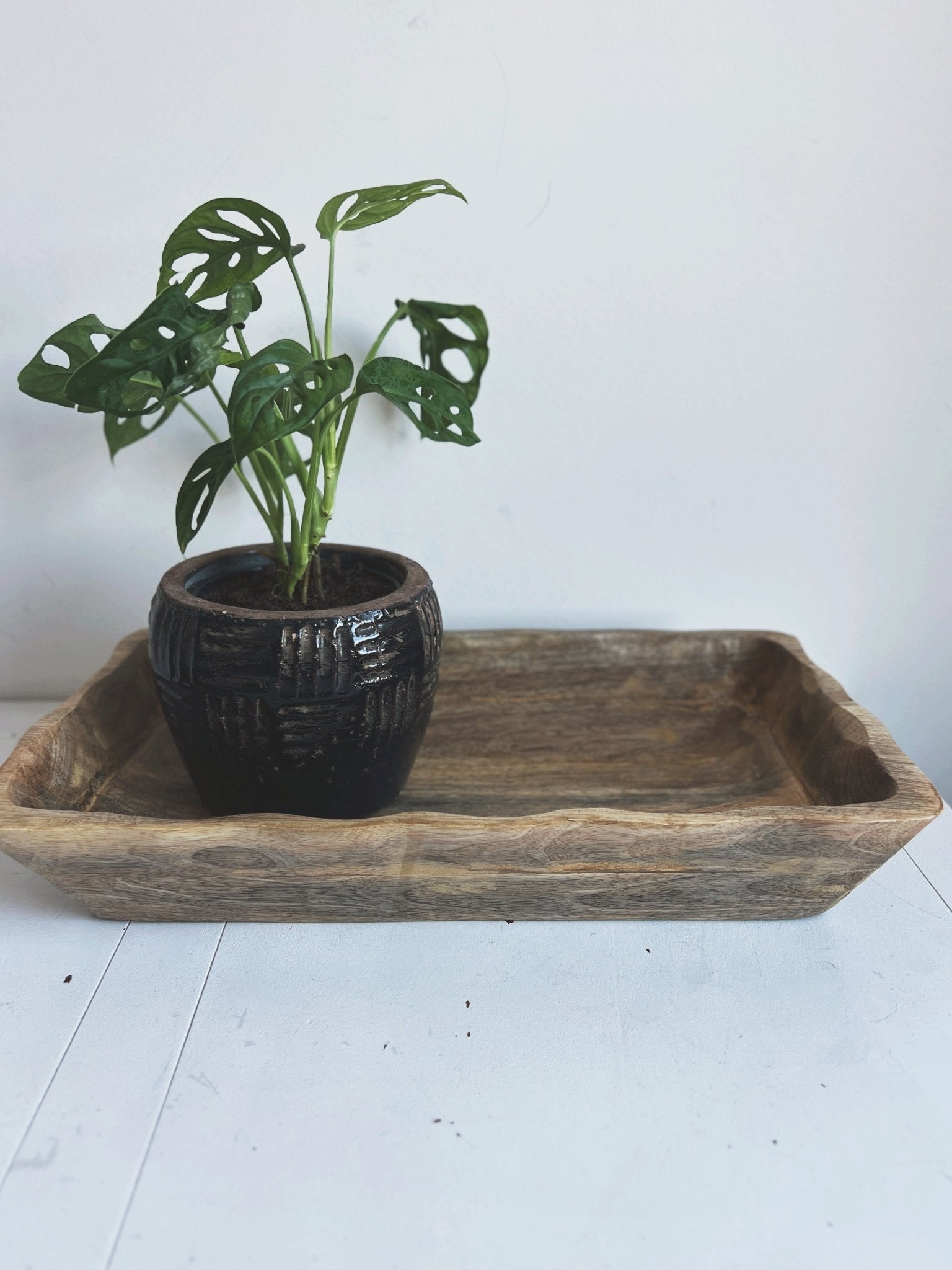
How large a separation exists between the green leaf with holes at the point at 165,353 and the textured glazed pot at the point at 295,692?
15cm

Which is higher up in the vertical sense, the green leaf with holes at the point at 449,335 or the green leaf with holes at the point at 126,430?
the green leaf with holes at the point at 449,335

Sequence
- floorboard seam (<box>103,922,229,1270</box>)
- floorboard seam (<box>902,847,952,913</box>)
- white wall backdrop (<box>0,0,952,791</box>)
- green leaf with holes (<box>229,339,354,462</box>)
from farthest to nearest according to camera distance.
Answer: white wall backdrop (<box>0,0,952,791</box>) < floorboard seam (<box>902,847,952,913</box>) < green leaf with holes (<box>229,339,354,462</box>) < floorboard seam (<box>103,922,229,1270</box>)

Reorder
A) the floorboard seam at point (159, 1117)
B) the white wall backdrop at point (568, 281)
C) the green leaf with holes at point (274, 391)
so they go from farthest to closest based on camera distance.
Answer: the white wall backdrop at point (568, 281) → the green leaf with holes at point (274, 391) → the floorboard seam at point (159, 1117)

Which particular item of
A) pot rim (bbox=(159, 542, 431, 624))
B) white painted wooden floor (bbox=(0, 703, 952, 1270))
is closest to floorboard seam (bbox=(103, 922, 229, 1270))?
white painted wooden floor (bbox=(0, 703, 952, 1270))

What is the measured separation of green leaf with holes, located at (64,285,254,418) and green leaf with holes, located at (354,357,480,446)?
93mm

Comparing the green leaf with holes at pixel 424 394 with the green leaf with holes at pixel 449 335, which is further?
the green leaf with holes at pixel 449 335

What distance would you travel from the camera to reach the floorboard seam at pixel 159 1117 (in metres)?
0.43

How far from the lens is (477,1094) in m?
0.51

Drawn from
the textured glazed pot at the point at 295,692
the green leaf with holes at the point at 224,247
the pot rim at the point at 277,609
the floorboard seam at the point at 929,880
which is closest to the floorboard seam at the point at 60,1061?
the textured glazed pot at the point at 295,692

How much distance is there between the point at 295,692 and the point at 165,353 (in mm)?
235

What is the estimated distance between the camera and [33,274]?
33.3 inches

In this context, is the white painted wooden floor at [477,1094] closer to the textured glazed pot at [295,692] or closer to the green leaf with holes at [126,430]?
the textured glazed pot at [295,692]

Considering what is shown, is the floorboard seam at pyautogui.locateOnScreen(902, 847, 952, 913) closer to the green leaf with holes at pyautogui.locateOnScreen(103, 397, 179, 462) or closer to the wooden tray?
the wooden tray

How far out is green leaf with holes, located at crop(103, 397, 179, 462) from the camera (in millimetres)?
805
